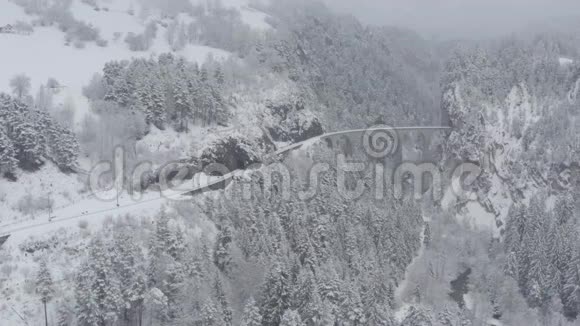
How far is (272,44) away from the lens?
147250 mm

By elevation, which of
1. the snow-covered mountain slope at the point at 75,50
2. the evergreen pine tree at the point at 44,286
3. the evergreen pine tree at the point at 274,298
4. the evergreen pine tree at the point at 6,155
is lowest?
the evergreen pine tree at the point at 274,298

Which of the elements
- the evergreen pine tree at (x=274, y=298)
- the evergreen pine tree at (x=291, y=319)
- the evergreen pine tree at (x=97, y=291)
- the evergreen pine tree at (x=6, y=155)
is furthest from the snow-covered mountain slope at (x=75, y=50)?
the evergreen pine tree at (x=291, y=319)

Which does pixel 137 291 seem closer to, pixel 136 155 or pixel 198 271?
pixel 198 271

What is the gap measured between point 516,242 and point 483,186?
3357 cm

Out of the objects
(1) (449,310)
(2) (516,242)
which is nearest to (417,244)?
(2) (516,242)

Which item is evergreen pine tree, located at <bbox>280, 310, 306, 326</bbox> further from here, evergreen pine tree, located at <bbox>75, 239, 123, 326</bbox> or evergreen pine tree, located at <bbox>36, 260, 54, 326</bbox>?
evergreen pine tree, located at <bbox>36, 260, 54, 326</bbox>

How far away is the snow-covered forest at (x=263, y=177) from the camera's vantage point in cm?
6700

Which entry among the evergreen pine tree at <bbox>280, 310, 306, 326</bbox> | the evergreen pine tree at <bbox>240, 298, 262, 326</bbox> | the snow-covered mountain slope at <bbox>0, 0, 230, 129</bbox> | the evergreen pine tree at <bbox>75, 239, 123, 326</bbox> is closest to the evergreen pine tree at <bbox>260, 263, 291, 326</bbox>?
the evergreen pine tree at <bbox>280, 310, 306, 326</bbox>

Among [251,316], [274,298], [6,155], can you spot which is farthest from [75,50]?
[251,316]

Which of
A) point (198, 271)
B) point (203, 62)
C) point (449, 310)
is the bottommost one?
point (449, 310)

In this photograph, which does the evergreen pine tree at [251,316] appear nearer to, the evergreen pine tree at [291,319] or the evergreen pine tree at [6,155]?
the evergreen pine tree at [291,319]

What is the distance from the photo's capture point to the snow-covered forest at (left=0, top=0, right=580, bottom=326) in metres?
67.0

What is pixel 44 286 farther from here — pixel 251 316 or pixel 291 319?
pixel 291 319

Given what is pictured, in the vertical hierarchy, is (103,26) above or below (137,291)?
above
